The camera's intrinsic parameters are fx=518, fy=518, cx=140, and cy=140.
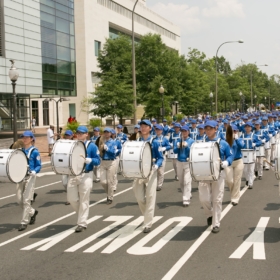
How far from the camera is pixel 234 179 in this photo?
41.1 ft

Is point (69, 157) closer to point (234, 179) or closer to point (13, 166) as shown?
point (13, 166)

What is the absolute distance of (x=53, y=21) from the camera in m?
46.6

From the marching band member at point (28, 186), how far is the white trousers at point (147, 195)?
215 cm

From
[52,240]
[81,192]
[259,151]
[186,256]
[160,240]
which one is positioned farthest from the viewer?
[259,151]

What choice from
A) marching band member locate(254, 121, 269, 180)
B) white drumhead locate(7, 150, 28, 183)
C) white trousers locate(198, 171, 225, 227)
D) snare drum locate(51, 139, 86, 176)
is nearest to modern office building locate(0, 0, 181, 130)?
marching band member locate(254, 121, 269, 180)

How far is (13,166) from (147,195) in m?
2.61

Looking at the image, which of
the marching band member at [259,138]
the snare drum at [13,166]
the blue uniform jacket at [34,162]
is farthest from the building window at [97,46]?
the snare drum at [13,166]

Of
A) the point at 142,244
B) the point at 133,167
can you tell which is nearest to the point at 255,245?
the point at 142,244

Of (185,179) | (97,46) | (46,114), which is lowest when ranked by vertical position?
(185,179)

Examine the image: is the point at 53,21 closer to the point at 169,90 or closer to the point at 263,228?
the point at 169,90

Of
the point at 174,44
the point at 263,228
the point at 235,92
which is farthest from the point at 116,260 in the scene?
the point at 174,44

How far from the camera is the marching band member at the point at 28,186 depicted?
33.4ft

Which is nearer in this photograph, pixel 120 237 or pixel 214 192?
pixel 120 237

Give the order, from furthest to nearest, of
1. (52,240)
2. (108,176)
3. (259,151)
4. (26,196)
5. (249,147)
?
(259,151) → (249,147) → (108,176) → (26,196) → (52,240)
